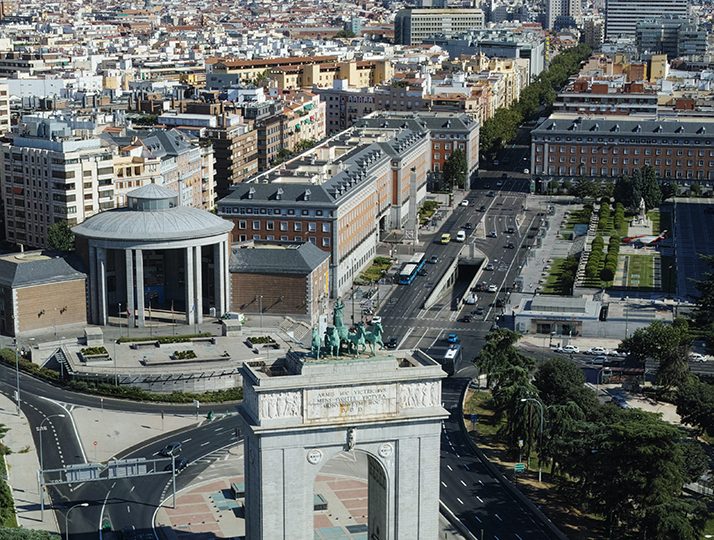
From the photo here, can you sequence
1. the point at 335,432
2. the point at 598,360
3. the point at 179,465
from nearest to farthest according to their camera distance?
the point at 335,432
the point at 179,465
the point at 598,360

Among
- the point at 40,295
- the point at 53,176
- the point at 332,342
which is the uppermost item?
the point at 332,342

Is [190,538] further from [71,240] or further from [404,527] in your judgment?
[71,240]

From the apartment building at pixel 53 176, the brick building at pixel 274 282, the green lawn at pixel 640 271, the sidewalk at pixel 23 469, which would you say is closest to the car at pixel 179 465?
the sidewalk at pixel 23 469

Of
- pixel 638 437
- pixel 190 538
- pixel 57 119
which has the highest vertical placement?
pixel 57 119

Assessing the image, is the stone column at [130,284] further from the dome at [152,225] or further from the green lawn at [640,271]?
the green lawn at [640,271]

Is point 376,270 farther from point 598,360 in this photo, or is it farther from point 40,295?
point 40,295

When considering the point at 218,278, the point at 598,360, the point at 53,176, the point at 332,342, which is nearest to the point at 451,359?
the point at 598,360

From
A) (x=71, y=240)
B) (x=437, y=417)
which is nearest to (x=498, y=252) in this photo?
(x=71, y=240)

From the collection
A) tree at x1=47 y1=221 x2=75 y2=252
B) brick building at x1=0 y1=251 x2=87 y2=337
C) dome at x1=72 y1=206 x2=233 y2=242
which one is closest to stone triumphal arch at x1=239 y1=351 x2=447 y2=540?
dome at x1=72 y1=206 x2=233 y2=242
